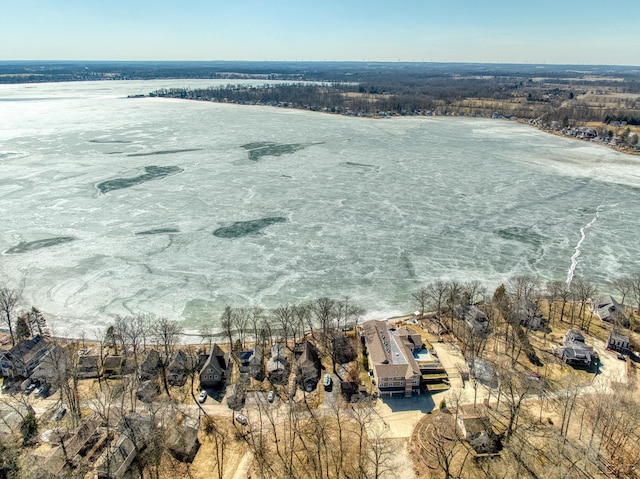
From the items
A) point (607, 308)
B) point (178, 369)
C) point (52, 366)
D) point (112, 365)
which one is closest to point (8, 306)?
point (52, 366)

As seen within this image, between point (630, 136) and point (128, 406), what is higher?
point (630, 136)

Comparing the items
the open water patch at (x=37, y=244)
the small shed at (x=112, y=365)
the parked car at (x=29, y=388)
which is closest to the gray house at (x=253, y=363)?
the small shed at (x=112, y=365)

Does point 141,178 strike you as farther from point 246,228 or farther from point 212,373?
→ point 212,373

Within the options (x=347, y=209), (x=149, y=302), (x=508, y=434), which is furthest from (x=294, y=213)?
(x=508, y=434)

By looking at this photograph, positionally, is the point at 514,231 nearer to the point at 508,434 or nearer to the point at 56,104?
the point at 508,434

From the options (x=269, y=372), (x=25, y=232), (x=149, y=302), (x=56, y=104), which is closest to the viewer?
(x=269, y=372)

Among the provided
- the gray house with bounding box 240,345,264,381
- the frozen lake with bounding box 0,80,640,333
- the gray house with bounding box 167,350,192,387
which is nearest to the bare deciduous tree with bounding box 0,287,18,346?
the frozen lake with bounding box 0,80,640,333
